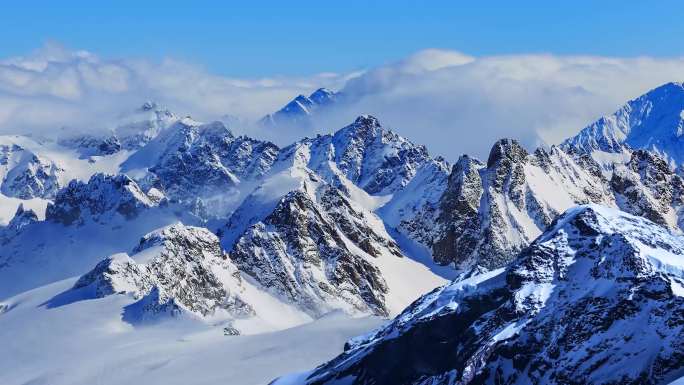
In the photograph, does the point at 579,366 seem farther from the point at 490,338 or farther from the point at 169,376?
the point at 169,376

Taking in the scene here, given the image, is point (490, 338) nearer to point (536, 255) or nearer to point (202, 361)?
point (536, 255)

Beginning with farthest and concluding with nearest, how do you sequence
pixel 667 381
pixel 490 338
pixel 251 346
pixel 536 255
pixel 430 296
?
pixel 251 346 < pixel 430 296 < pixel 536 255 < pixel 490 338 < pixel 667 381

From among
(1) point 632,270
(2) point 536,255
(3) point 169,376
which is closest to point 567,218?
(2) point 536,255

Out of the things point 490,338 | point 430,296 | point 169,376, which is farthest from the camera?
point 169,376

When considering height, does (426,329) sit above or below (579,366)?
above

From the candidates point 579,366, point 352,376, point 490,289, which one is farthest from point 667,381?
point 352,376

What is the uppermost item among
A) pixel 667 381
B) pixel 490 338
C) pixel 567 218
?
pixel 567 218

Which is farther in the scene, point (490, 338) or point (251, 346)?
point (251, 346)
